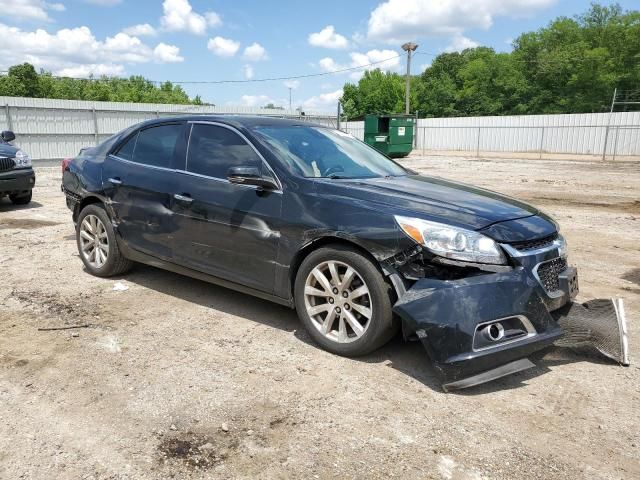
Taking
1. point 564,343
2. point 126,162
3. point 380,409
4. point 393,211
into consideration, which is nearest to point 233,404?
point 380,409

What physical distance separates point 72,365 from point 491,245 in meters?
2.83

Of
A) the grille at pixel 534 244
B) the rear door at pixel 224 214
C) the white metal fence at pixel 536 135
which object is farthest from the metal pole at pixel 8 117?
the white metal fence at pixel 536 135

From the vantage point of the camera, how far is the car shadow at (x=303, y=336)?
340cm

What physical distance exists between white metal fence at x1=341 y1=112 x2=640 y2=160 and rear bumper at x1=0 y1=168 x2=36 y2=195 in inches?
1024

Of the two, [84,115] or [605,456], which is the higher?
[84,115]

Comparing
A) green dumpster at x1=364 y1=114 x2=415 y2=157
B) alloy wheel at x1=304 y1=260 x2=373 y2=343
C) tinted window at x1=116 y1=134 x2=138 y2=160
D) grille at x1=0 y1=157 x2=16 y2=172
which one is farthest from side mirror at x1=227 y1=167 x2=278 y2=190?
green dumpster at x1=364 y1=114 x2=415 y2=157

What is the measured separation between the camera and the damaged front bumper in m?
3.04

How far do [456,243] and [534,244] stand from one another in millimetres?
570

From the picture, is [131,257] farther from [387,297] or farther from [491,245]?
[491,245]

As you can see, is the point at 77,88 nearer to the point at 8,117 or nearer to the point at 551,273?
the point at 8,117

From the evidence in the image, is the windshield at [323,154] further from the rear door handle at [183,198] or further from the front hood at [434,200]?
the rear door handle at [183,198]

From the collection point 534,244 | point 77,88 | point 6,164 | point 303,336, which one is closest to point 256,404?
point 303,336

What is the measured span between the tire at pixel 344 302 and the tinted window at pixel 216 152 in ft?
3.31

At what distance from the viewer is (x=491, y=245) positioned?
10.6 feet
